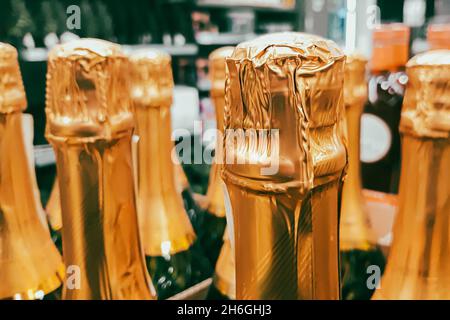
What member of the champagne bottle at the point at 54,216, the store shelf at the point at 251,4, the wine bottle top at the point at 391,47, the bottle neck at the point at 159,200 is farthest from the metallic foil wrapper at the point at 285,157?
the store shelf at the point at 251,4

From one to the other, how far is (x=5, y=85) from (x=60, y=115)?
0.10 meters

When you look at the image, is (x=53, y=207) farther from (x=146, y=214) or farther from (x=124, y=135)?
(x=124, y=135)

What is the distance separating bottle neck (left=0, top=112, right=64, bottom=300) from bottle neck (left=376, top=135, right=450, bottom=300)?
355 mm

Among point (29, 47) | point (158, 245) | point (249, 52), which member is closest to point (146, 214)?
point (158, 245)

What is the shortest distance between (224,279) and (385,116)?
44 centimetres

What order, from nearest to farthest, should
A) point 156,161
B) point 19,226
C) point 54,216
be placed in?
point 19,226 < point 156,161 < point 54,216

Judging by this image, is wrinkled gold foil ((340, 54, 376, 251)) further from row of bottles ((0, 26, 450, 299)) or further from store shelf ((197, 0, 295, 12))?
store shelf ((197, 0, 295, 12))

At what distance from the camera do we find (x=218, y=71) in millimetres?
586

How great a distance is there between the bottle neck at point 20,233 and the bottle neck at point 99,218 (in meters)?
0.07

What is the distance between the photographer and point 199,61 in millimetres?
2236

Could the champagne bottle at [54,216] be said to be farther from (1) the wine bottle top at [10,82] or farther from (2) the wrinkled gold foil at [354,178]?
(2) the wrinkled gold foil at [354,178]

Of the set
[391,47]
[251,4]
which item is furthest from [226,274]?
[251,4]

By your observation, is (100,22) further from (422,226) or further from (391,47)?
(422,226)

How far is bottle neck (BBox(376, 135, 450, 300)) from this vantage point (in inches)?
14.7
